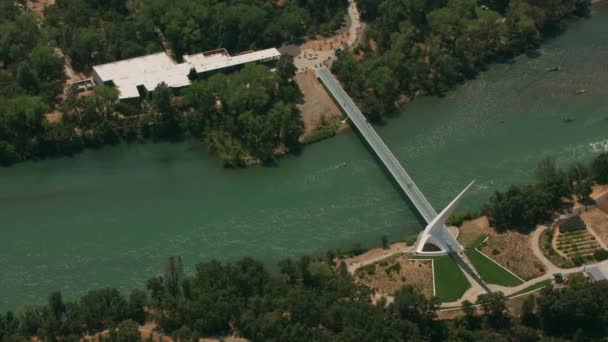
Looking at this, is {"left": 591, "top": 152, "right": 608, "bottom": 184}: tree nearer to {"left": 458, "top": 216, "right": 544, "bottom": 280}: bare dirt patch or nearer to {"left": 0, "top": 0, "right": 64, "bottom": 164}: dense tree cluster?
{"left": 458, "top": 216, "right": 544, "bottom": 280}: bare dirt patch

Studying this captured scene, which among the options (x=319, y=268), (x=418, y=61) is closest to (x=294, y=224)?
(x=319, y=268)

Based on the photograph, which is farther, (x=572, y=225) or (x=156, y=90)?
(x=156, y=90)

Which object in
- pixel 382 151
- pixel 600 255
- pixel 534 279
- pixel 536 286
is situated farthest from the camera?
pixel 382 151

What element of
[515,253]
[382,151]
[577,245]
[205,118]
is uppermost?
[205,118]

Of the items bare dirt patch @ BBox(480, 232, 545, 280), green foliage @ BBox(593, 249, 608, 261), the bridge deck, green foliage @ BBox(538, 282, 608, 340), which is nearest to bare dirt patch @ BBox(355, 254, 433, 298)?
the bridge deck

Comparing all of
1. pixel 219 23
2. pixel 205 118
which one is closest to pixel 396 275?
pixel 205 118

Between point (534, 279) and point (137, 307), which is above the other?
point (137, 307)

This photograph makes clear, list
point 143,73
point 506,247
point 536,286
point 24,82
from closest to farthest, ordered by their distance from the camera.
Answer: point 536,286 < point 506,247 < point 24,82 < point 143,73

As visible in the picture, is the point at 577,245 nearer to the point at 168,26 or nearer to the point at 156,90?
the point at 156,90
